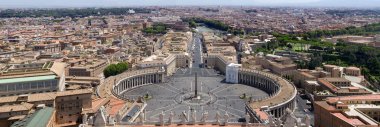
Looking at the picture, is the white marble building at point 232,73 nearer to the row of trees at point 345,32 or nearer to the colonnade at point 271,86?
the colonnade at point 271,86

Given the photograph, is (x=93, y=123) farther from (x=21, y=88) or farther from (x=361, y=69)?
(x=361, y=69)

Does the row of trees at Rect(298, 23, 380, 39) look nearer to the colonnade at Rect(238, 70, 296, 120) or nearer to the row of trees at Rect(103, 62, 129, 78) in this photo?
the colonnade at Rect(238, 70, 296, 120)

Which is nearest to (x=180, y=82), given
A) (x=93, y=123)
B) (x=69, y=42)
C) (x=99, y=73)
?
(x=99, y=73)

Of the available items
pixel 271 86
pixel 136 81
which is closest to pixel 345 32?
pixel 271 86

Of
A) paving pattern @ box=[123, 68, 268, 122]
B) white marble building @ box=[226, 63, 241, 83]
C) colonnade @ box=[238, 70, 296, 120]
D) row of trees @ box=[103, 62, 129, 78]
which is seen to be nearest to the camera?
colonnade @ box=[238, 70, 296, 120]

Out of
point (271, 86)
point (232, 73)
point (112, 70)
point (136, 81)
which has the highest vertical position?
point (232, 73)

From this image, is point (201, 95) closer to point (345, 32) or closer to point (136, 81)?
point (136, 81)

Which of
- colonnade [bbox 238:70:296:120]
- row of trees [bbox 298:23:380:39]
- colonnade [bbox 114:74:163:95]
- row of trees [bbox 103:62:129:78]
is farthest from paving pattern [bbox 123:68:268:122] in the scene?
row of trees [bbox 298:23:380:39]

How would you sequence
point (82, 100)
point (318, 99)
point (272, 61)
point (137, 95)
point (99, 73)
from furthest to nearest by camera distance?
point (272, 61)
point (99, 73)
point (137, 95)
point (318, 99)
point (82, 100)
